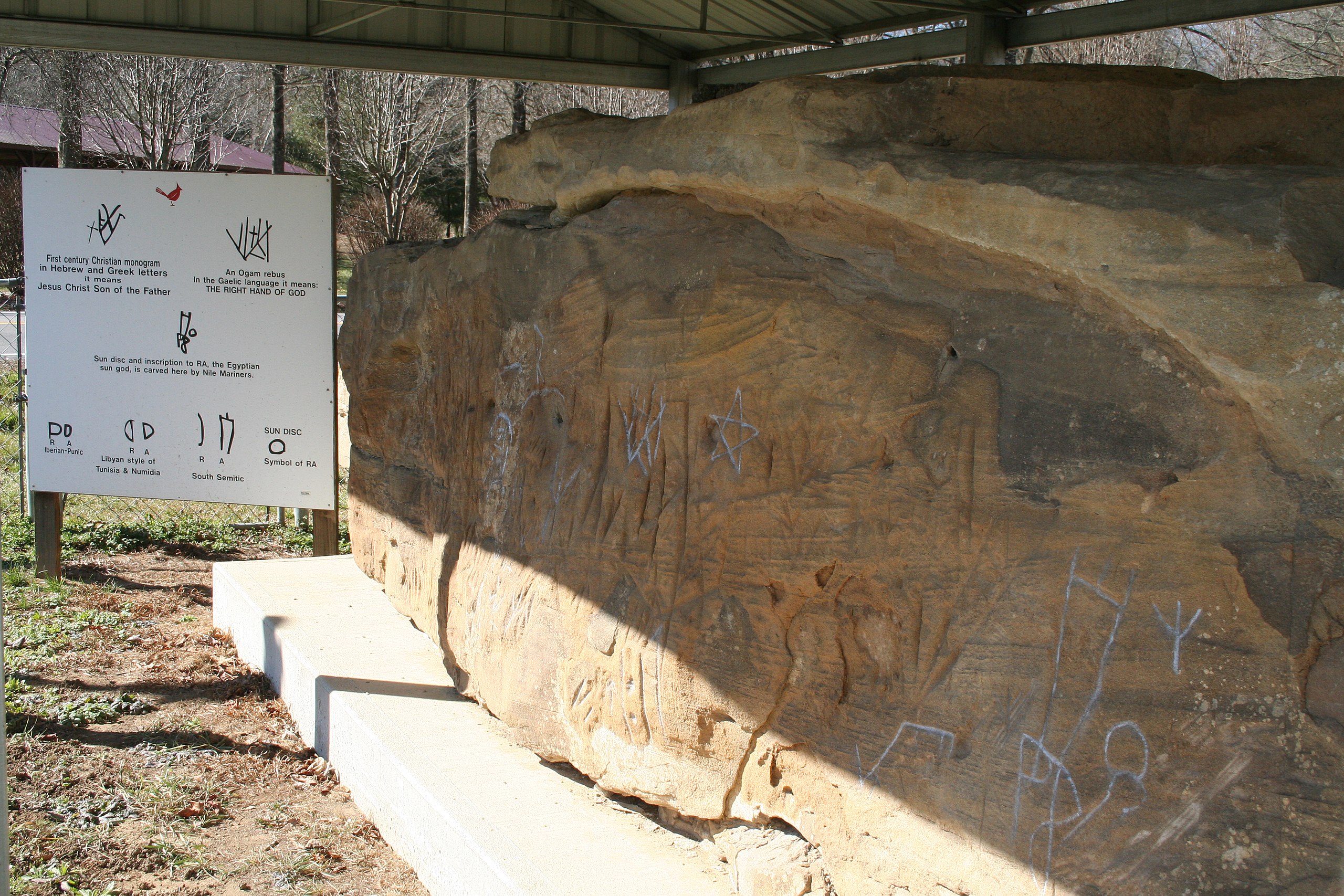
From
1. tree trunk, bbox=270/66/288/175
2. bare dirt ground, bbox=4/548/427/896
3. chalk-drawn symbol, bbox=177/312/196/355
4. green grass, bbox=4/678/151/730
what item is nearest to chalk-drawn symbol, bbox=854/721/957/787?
bare dirt ground, bbox=4/548/427/896

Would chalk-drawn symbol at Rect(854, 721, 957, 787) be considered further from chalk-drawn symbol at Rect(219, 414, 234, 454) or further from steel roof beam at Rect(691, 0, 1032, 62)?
steel roof beam at Rect(691, 0, 1032, 62)

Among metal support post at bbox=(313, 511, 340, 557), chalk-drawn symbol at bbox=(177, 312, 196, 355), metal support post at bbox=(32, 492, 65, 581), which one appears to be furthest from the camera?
metal support post at bbox=(32, 492, 65, 581)

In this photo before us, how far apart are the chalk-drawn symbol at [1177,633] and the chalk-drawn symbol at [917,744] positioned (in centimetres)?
58

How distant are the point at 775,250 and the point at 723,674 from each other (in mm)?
1288

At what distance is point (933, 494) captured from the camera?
2746 mm

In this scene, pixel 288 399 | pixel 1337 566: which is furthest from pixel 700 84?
pixel 1337 566

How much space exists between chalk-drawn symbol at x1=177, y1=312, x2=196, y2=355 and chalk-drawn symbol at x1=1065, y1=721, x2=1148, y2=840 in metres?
5.55

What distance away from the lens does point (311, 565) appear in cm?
657

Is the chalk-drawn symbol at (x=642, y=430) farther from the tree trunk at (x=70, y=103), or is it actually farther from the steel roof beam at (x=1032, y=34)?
the tree trunk at (x=70, y=103)

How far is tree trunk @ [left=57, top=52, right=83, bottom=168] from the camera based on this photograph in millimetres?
16016

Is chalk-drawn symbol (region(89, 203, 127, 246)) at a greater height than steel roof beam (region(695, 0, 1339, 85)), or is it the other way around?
steel roof beam (region(695, 0, 1339, 85))

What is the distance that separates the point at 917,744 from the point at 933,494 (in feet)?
2.12

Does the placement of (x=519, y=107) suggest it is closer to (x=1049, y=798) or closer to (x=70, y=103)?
(x=70, y=103)

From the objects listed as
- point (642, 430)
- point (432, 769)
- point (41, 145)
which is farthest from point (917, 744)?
point (41, 145)
